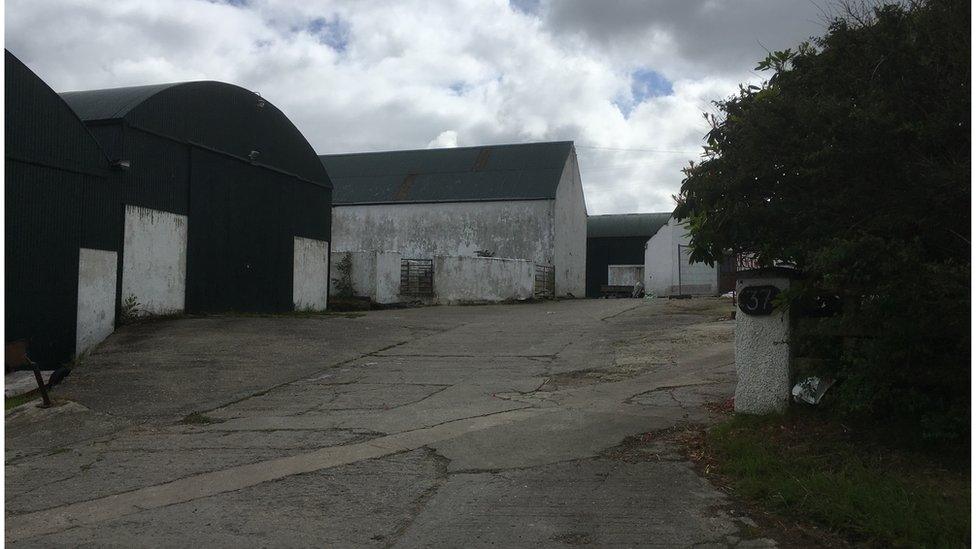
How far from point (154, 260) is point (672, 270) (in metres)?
30.2

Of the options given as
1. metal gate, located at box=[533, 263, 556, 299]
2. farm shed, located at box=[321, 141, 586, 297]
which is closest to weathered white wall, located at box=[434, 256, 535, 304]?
metal gate, located at box=[533, 263, 556, 299]

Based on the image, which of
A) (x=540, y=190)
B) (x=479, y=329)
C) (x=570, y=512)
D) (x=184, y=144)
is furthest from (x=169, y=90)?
(x=540, y=190)

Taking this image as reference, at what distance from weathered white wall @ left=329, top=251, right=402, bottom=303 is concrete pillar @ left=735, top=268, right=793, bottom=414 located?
1955 cm

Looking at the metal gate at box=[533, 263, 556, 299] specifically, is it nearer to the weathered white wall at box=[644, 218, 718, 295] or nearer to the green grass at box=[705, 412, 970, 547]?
the weathered white wall at box=[644, 218, 718, 295]

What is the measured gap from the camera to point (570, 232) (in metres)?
38.2

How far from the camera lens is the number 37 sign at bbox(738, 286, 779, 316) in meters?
7.11

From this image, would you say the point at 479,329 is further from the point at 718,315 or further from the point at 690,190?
the point at 690,190

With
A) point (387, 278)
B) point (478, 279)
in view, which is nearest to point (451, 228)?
point (478, 279)

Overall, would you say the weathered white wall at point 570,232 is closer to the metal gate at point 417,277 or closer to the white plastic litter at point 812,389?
the metal gate at point 417,277

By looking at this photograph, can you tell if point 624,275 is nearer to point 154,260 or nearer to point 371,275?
point 371,275

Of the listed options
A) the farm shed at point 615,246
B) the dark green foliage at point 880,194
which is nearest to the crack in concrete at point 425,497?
the dark green foliage at point 880,194

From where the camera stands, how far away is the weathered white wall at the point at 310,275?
72.1ft

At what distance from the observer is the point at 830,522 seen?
463 cm

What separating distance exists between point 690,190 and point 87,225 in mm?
12198
